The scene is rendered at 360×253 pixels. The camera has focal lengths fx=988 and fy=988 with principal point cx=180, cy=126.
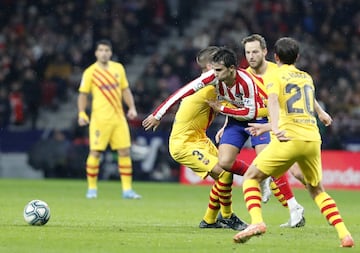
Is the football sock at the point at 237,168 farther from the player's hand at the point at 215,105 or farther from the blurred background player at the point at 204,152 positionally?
the player's hand at the point at 215,105

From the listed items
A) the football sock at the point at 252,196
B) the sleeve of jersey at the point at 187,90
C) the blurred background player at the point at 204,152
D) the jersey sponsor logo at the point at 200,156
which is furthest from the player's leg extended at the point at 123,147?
the football sock at the point at 252,196

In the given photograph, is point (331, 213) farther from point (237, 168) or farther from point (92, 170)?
point (92, 170)

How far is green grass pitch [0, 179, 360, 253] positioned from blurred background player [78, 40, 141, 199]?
51 cm

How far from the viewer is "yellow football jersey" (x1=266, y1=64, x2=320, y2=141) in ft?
30.0

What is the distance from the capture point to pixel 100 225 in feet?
37.2

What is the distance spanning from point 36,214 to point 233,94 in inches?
101

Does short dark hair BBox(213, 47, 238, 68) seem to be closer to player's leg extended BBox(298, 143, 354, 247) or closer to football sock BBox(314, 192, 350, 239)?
player's leg extended BBox(298, 143, 354, 247)

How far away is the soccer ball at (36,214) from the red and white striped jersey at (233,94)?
170 centimetres

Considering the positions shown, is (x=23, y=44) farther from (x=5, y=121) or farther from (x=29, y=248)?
(x=29, y=248)

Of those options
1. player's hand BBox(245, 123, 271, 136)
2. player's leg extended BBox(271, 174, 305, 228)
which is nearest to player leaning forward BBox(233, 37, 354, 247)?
player's hand BBox(245, 123, 271, 136)

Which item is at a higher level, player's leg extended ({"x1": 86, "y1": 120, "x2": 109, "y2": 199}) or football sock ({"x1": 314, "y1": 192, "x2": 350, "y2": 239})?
football sock ({"x1": 314, "y1": 192, "x2": 350, "y2": 239})

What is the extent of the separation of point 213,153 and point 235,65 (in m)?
1.37

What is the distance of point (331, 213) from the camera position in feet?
30.3

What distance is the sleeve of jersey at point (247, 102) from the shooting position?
10.8 metres
